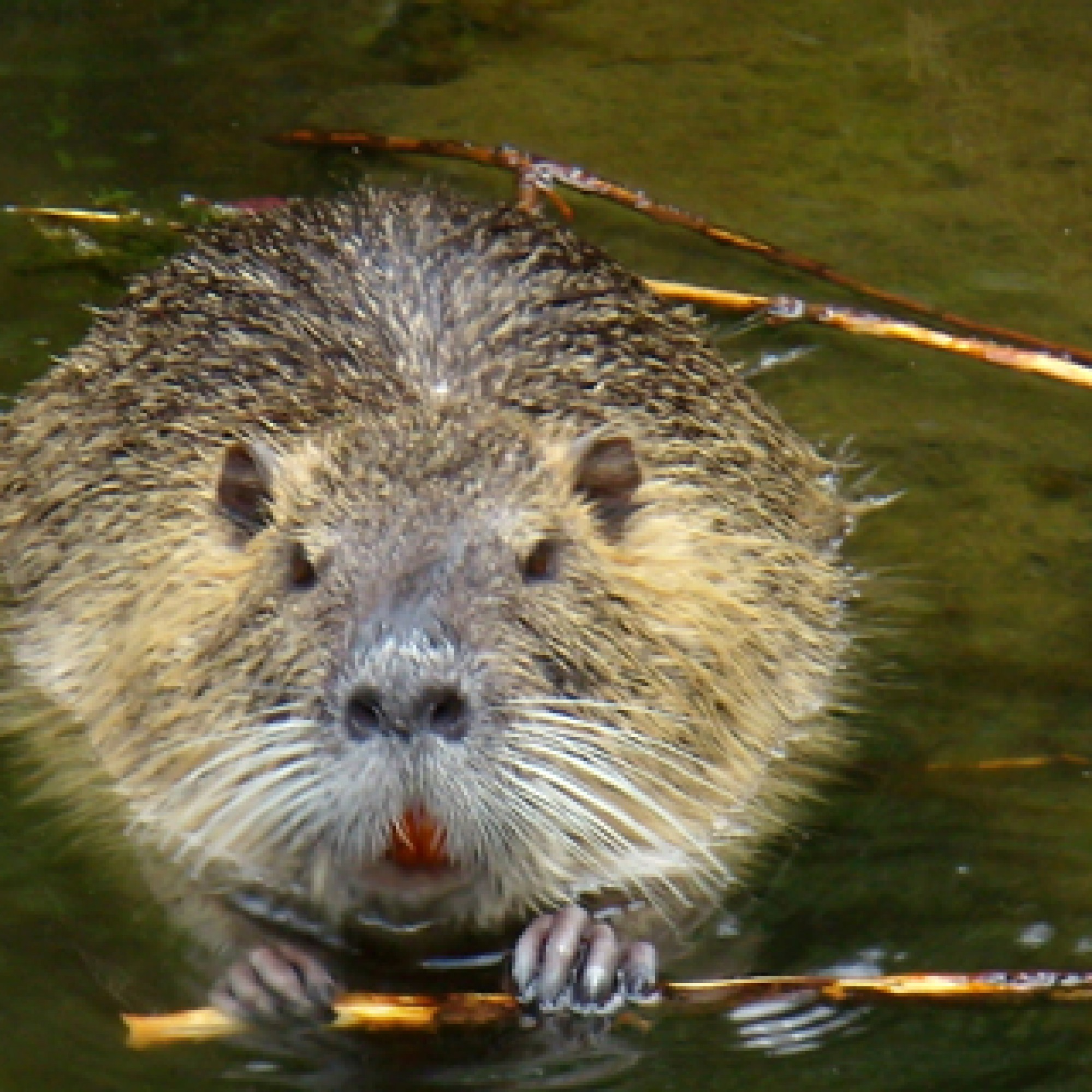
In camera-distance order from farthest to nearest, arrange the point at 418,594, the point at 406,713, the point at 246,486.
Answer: the point at 246,486
the point at 418,594
the point at 406,713

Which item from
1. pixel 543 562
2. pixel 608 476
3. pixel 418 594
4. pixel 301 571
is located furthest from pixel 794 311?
pixel 418 594

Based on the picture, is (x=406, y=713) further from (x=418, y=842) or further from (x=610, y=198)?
A: (x=610, y=198)

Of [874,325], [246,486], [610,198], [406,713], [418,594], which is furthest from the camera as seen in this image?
[610,198]

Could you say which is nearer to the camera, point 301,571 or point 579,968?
point 579,968

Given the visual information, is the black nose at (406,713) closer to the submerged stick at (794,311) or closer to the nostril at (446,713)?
the nostril at (446,713)

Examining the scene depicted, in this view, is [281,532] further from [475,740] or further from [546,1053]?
[546,1053]

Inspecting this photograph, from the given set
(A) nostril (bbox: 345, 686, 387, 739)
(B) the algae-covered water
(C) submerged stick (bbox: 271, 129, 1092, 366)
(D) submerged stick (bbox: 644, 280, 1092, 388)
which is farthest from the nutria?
(C) submerged stick (bbox: 271, 129, 1092, 366)
